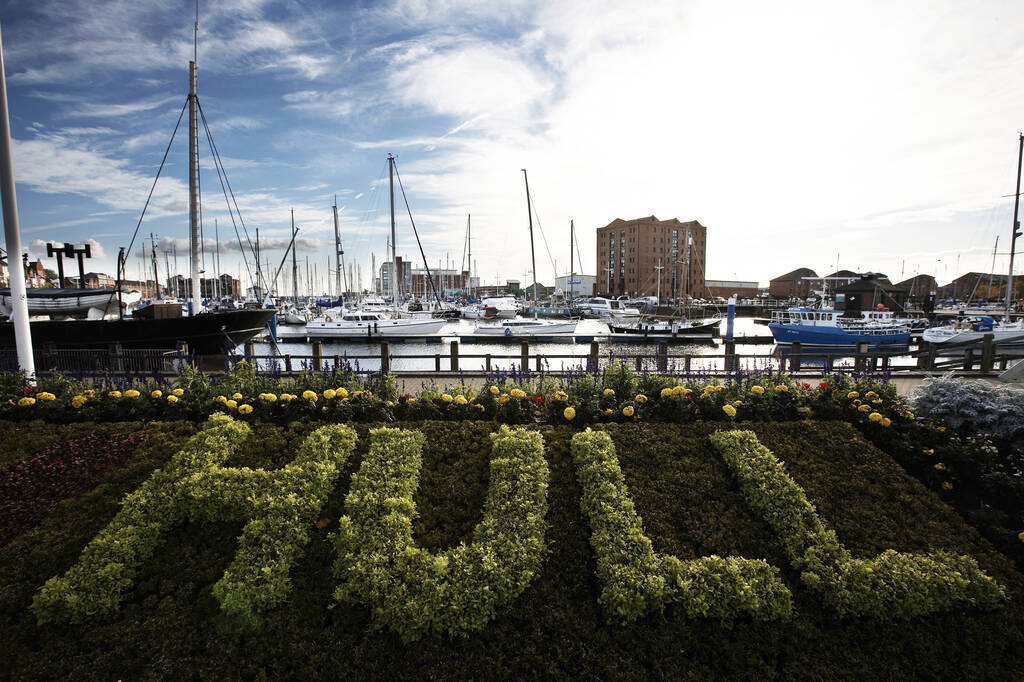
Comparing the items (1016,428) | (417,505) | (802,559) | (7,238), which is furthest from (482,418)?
(7,238)

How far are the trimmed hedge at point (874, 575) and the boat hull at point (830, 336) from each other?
1499 inches

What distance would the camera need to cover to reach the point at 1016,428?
288 inches

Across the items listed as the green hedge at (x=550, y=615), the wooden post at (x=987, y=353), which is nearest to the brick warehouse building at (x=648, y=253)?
the wooden post at (x=987, y=353)

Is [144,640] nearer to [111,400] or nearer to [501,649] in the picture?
[501,649]

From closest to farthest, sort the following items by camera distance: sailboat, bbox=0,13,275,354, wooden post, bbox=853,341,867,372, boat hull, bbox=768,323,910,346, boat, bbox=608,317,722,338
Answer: wooden post, bbox=853,341,867,372 < sailboat, bbox=0,13,275,354 < boat hull, bbox=768,323,910,346 < boat, bbox=608,317,722,338

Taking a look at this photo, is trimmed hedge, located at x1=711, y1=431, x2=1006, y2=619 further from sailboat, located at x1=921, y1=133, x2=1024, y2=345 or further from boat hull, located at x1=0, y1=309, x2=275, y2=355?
sailboat, located at x1=921, y1=133, x2=1024, y2=345

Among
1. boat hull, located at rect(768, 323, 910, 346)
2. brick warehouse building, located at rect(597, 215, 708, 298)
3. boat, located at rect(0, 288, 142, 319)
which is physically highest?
brick warehouse building, located at rect(597, 215, 708, 298)

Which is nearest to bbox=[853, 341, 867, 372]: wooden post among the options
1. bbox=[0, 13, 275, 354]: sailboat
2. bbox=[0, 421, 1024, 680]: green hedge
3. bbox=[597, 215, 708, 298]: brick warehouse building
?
bbox=[0, 421, 1024, 680]: green hedge

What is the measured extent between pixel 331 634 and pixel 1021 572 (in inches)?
297

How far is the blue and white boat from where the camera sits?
3969 centimetres

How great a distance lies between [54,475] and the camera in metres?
6.84

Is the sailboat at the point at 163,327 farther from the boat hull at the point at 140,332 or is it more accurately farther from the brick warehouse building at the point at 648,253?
the brick warehouse building at the point at 648,253

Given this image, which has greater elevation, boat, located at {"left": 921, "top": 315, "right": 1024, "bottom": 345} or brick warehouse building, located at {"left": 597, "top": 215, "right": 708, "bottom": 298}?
brick warehouse building, located at {"left": 597, "top": 215, "right": 708, "bottom": 298}

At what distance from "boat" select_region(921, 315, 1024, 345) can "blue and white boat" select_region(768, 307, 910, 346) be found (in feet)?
7.02
